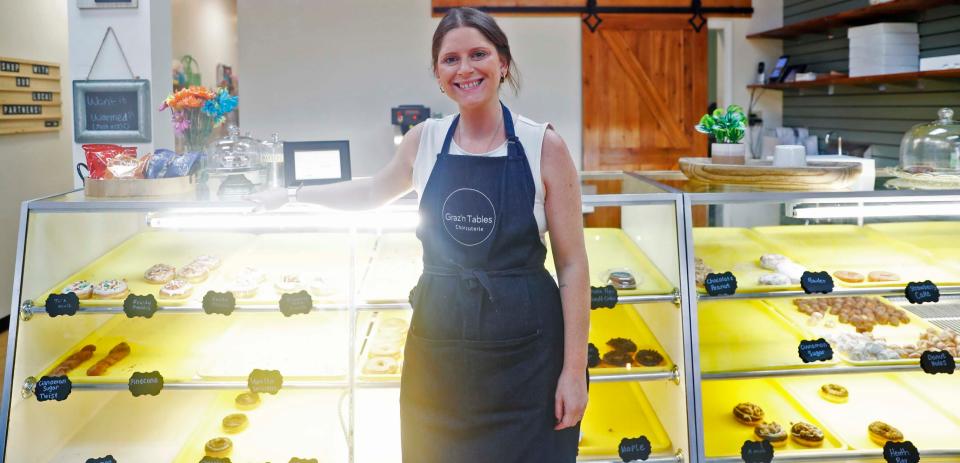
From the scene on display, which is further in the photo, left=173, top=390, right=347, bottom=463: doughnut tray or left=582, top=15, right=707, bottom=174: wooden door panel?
left=582, top=15, right=707, bottom=174: wooden door panel

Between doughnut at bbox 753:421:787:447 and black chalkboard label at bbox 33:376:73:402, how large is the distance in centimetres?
236

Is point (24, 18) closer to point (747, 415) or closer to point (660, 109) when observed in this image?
point (660, 109)

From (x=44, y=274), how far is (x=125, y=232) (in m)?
0.52

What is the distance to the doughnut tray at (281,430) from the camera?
8.18 ft

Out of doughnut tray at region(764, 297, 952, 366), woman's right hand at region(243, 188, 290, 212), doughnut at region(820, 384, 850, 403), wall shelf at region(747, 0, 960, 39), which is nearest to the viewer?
woman's right hand at region(243, 188, 290, 212)

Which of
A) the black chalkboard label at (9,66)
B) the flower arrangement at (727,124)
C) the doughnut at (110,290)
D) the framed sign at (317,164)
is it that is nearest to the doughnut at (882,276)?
the flower arrangement at (727,124)

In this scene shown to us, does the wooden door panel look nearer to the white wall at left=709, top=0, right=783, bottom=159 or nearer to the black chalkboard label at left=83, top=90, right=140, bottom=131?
the white wall at left=709, top=0, right=783, bottom=159

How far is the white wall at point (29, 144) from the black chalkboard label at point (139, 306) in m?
4.10

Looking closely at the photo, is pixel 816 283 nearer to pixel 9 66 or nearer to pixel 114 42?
pixel 114 42

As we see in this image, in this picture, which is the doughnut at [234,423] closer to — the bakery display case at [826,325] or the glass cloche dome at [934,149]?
the bakery display case at [826,325]

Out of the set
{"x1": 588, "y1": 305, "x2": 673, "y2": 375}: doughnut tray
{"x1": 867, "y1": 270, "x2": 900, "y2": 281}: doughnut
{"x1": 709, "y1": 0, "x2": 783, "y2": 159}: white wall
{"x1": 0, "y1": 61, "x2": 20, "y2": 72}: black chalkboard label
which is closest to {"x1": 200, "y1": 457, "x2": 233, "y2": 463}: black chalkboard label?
{"x1": 588, "y1": 305, "x2": 673, "y2": 375}: doughnut tray

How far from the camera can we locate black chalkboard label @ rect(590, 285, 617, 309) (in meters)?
2.32

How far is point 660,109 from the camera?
6.96 m

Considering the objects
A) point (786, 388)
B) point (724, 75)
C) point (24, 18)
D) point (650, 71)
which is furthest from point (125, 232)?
point (724, 75)
